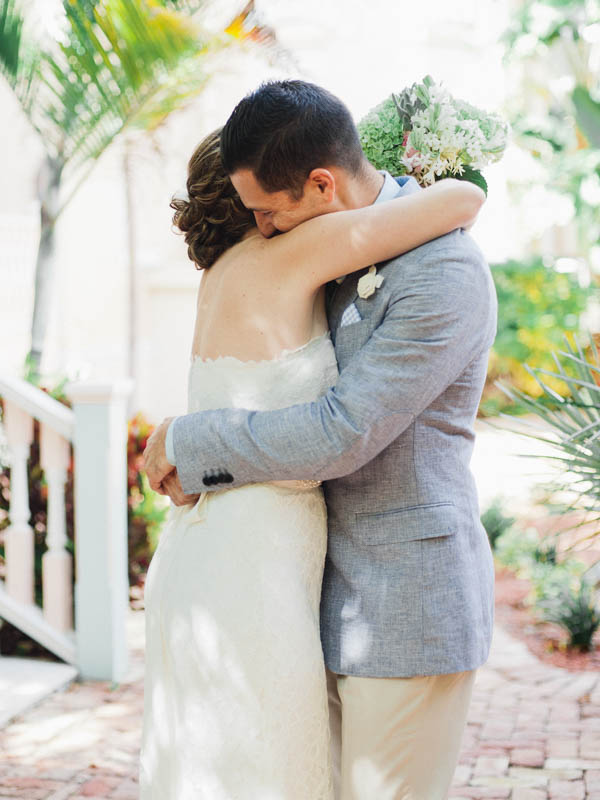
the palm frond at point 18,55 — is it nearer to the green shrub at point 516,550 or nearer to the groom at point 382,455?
the green shrub at point 516,550

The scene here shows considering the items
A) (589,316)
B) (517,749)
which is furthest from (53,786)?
(589,316)

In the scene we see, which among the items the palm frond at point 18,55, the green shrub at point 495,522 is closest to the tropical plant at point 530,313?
the green shrub at point 495,522

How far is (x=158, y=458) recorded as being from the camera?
2027mm

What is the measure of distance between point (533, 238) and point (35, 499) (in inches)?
550

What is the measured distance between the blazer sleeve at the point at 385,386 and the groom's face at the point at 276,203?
24cm

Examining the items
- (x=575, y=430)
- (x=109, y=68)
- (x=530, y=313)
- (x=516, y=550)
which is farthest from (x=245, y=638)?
(x=530, y=313)

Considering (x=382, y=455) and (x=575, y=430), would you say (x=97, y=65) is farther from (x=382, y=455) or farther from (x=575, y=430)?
(x=382, y=455)

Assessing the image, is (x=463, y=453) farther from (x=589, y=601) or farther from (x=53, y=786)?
(x=589, y=601)

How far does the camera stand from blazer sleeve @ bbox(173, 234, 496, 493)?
1798 mm

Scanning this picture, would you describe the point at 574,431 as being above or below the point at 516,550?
above

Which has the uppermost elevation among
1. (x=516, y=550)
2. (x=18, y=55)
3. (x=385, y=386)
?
(x=18, y=55)

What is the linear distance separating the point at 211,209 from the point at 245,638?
89cm

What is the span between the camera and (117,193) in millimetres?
15758

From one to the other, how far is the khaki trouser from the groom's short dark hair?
3.22 ft
